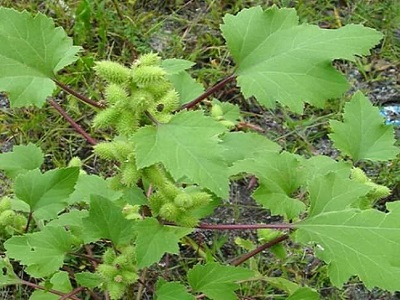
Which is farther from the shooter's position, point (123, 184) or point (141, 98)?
point (123, 184)

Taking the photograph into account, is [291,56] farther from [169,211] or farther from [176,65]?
[169,211]

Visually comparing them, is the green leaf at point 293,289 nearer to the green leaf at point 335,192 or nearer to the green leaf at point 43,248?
the green leaf at point 335,192

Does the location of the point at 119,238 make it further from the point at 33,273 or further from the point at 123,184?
the point at 33,273

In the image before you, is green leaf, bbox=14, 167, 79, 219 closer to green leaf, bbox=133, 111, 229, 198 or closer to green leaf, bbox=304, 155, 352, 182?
green leaf, bbox=133, 111, 229, 198

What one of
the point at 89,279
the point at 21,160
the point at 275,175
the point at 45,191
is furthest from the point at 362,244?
the point at 21,160

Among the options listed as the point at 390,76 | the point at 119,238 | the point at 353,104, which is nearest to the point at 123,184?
the point at 119,238

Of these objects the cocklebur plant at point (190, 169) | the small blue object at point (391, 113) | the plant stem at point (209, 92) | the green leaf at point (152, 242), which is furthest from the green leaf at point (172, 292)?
the small blue object at point (391, 113)
